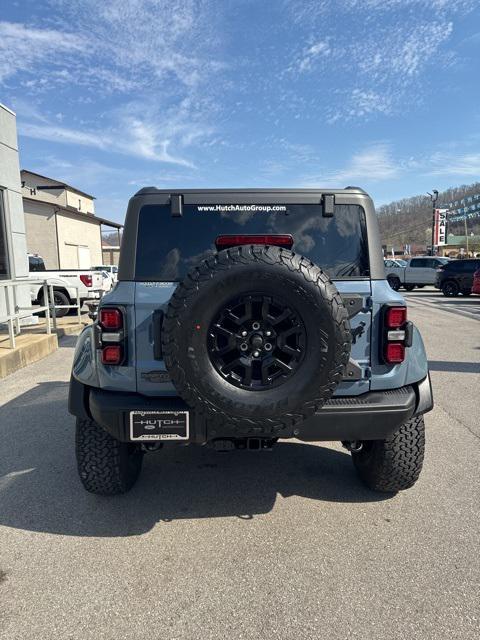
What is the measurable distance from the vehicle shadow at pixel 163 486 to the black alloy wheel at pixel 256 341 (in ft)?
3.57

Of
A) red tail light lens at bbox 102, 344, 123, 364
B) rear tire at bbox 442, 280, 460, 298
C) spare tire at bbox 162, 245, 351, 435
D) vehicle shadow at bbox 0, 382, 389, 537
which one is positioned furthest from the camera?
rear tire at bbox 442, 280, 460, 298

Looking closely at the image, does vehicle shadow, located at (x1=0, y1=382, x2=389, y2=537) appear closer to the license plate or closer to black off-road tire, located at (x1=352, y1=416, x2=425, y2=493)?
black off-road tire, located at (x1=352, y1=416, x2=425, y2=493)

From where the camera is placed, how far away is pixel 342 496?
3.02 m

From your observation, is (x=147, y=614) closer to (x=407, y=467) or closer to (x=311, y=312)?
(x=311, y=312)

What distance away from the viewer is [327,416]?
2.41 m

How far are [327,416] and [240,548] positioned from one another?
91 cm

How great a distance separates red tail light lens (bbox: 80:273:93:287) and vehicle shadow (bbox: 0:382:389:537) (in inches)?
399

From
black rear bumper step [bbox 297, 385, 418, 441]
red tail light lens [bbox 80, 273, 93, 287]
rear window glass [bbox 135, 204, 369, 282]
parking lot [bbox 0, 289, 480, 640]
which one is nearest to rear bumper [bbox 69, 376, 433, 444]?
black rear bumper step [bbox 297, 385, 418, 441]

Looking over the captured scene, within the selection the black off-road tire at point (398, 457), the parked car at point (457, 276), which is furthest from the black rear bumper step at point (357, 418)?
the parked car at point (457, 276)

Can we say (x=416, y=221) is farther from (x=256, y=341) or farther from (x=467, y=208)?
(x=256, y=341)

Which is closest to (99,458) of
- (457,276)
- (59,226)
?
(457,276)

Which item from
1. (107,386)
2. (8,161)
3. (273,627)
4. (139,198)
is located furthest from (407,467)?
(8,161)

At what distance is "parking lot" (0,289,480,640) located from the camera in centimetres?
194

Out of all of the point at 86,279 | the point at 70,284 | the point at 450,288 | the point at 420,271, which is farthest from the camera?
the point at 420,271
